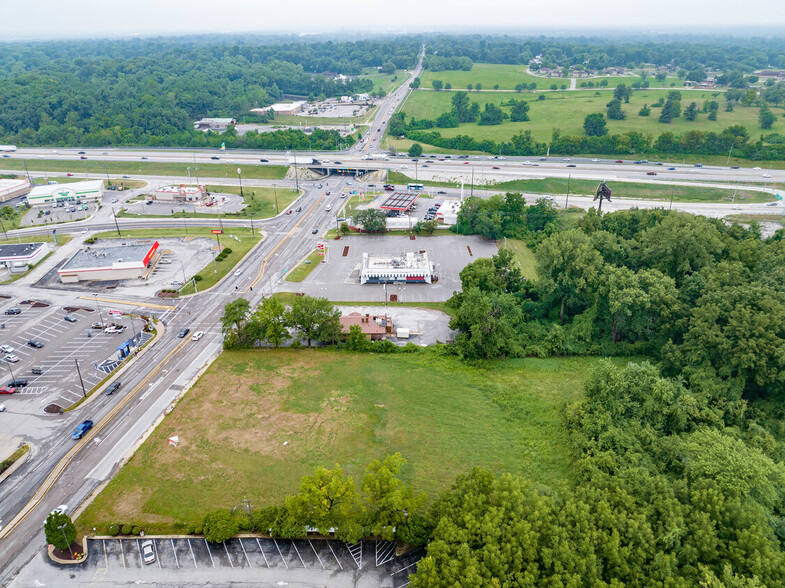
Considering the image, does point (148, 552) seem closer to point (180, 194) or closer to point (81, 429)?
point (81, 429)

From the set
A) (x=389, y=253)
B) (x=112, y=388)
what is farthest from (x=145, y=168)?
(x=112, y=388)

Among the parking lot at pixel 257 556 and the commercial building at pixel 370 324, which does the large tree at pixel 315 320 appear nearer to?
the commercial building at pixel 370 324

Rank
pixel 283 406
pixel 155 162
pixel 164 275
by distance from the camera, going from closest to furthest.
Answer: pixel 283 406, pixel 164 275, pixel 155 162

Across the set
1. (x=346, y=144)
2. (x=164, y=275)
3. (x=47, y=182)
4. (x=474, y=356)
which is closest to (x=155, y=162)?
(x=47, y=182)

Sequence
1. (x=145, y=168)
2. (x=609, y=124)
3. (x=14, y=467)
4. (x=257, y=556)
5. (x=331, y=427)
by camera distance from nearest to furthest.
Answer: (x=257, y=556)
(x=14, y=467)
(x=331, y=427)
(x=145, y=168)
(x=609, y=124)

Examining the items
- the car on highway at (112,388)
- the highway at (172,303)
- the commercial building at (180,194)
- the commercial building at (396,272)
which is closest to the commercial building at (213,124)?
the highway at (172,303)

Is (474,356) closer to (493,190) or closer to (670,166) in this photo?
(493,190)

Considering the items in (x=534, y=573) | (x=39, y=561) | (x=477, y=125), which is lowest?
(x=39, y=561)

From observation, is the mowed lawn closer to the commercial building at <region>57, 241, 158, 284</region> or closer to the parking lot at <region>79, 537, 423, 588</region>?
the parking lot at <region>79, 537, 423, 588</region>
